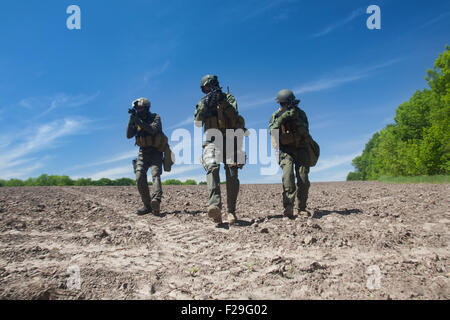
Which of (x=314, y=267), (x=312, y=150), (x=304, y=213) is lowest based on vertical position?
(x=314, y=267)

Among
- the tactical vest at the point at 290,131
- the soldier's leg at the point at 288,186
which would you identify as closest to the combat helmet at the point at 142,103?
the tactical vest at the point at 290,131

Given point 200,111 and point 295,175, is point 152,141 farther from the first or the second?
point 295,175

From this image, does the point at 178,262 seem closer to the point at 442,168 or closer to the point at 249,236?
the point at 249,236

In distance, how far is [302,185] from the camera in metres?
5.86

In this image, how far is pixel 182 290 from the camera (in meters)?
2.88

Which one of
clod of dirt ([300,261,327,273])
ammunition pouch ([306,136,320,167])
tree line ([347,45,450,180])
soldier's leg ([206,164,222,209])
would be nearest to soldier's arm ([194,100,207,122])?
soldier's leg ([206,164,222,209])

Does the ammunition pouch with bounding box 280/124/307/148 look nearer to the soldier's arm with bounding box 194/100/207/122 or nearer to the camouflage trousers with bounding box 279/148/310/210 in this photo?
the camouflage trousers with bounding box 279/148/310/210

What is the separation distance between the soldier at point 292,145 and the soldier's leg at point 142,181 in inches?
122

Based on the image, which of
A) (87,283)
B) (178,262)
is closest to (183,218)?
(178,262)

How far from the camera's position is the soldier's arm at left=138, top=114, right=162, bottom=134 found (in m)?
6.63

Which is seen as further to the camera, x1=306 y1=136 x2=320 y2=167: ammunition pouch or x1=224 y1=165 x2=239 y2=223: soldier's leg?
x1=306 y1=136 x2=320 y2=167: ammunition pouch

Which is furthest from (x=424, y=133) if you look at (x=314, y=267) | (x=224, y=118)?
(x=314, y=267)

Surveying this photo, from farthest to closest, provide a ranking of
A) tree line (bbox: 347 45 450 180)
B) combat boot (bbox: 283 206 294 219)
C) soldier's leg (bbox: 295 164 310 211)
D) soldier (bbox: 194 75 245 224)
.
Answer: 1. tree line (bbox: 347 45 450 180)
2. soldier's leg (bbox: 295 164 310 211)
3. combat boot (bbox: 283 206 294 219)
4. soldier (bbox: 194 75 245 224)

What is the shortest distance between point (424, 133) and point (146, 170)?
91.8ft
